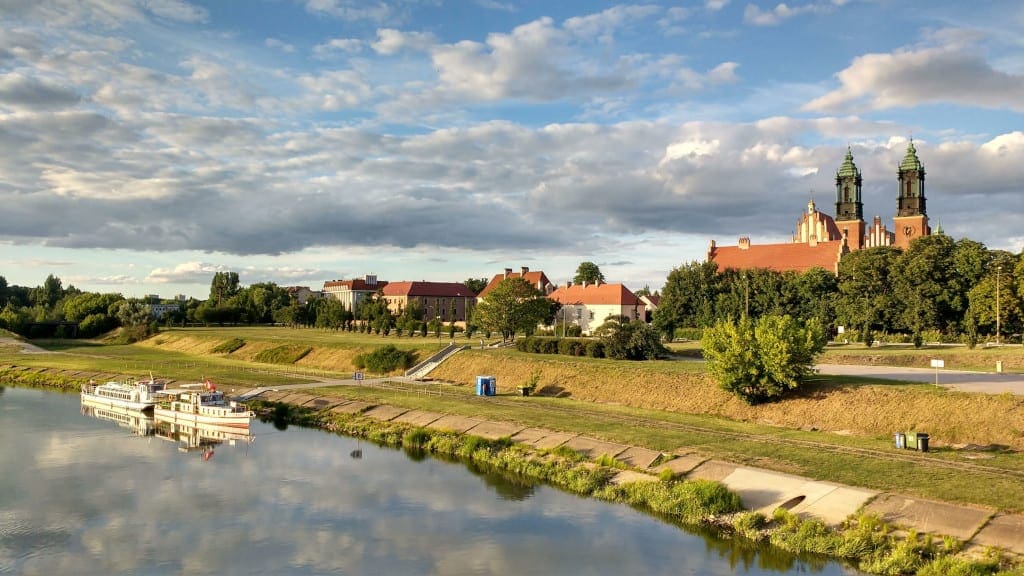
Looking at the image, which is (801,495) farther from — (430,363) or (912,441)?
(430,363)

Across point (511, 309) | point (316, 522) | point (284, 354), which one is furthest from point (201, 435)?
point (284, 354)

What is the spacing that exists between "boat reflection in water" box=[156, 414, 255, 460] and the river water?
9.11ft

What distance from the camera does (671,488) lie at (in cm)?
2728

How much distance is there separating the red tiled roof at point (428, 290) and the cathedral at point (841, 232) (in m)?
62.1

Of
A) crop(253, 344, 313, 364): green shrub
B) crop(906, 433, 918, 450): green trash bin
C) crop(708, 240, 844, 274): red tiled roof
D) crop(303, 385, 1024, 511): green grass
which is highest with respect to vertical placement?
crop(708, 240, 844, 274): red tiled roof

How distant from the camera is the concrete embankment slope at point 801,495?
21.4m

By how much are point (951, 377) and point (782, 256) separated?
72.8 m

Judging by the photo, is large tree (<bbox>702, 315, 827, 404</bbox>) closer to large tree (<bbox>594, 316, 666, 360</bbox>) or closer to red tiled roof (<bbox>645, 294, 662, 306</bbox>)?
large tree (<bbox>594, 316, 666, 360</bbox>)

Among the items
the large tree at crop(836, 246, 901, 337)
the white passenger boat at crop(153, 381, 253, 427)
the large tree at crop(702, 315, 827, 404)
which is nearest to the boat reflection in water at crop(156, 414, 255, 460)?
the white passenger boat at crop(153, 381, 253, 427)

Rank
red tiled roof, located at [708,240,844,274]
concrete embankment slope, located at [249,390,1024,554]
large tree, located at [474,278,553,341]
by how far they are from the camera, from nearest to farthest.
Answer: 1. concrete embankment slope, located at [249,390,1024,554]
2. large tree, located at [474,278,553,341]
3. red tiled roof, located at [708,240,844,274]

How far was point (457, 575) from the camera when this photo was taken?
69.3ft

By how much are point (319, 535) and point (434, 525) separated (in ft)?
12.7

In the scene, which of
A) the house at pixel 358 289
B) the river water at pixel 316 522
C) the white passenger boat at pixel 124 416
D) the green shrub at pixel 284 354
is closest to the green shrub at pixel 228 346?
the green shrub at pixel 284 354

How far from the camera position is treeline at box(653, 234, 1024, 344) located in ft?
221
